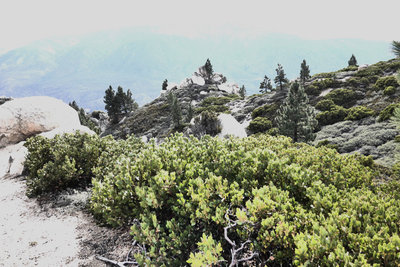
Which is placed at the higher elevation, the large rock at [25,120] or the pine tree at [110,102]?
the large rock at [25,120]

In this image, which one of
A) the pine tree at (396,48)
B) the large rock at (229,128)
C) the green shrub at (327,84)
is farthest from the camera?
the green shrub at (327,84)

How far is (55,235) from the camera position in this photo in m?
7.73

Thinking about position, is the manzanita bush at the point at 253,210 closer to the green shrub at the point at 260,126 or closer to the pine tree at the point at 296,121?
the pine tree at the point at 296,121

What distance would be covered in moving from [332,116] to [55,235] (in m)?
38.7

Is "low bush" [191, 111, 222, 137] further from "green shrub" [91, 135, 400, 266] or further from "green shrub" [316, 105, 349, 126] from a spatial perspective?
"green shrub" [316, 105, 349, 126]

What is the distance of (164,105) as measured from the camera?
71000 millimetres

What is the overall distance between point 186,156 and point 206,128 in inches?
543

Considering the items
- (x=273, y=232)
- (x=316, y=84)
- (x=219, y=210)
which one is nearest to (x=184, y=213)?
(x=219, y=210)

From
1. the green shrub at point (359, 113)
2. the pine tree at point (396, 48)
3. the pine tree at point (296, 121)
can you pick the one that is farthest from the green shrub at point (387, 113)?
the pine tree at point (396, 48)

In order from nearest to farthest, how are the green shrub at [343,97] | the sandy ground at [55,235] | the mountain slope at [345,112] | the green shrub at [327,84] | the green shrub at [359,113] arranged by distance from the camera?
the sandy ground at [55,235] < the mountain slope at [345,112] < the green shrub at [359,113] < the green shrub at [343,97] < the green shrub at [327,84]

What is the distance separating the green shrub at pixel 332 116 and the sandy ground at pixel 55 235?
36.1 metres

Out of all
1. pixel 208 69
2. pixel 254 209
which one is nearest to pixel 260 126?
pixel 254 209

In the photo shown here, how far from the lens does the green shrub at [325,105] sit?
38.9 metres

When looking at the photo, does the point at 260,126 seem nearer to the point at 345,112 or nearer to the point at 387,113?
the point at 345,112
